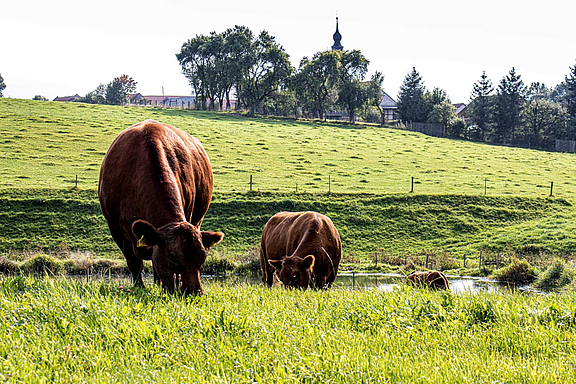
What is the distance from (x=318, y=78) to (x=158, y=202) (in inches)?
3196

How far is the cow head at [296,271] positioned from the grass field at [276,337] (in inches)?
134

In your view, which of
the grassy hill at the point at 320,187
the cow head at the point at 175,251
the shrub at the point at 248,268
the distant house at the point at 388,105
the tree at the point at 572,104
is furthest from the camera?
the distant house at the point at 388,105

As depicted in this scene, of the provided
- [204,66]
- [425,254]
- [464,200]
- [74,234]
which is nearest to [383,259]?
[425,254]

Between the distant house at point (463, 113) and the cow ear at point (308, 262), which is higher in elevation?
→ the distant house at point (463, 113)

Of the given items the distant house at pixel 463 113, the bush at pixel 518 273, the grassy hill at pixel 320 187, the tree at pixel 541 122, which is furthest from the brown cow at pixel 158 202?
the distant house at pixel 463 113

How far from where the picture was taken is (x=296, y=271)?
34.5ft

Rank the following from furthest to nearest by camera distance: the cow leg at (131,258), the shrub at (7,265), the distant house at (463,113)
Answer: the distant house at (463,113)
the shrub at (7,265)
the cow leg at (131,258)

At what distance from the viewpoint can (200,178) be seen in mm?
9758

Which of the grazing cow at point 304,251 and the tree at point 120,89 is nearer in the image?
the grazing cow at point 304,251

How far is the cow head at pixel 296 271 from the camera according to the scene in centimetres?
1050

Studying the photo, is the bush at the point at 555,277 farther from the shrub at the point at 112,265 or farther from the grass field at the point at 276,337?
the shrub at the point at 112,265

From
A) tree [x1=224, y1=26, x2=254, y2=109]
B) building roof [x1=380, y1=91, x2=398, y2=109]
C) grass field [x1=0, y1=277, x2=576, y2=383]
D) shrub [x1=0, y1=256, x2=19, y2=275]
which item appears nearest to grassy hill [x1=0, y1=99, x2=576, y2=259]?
shrub [x1=0, y1=256, x2=19, y2=275]

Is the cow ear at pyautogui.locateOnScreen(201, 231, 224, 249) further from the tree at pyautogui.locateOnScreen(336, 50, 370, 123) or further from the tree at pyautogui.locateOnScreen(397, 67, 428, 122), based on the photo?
the tree at pyautogui.locateOnScreen(397, 67, 428, 122)

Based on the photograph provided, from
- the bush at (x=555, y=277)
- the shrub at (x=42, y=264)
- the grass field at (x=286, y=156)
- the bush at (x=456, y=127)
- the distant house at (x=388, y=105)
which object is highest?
the distant house at (x=388, y=105)
